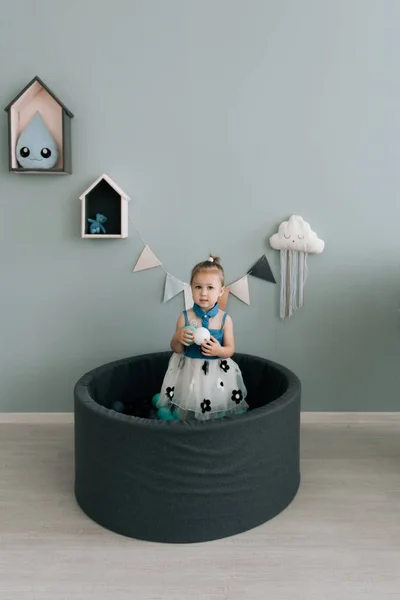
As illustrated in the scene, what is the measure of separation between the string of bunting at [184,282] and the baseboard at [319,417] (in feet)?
2.20

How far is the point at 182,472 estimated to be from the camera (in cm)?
178

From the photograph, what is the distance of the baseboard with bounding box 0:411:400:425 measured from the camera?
275 cm

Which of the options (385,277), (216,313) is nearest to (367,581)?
(216,313)

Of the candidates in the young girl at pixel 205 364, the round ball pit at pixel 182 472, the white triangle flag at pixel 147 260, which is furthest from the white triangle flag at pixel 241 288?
the round ball pit at pixel 182 472

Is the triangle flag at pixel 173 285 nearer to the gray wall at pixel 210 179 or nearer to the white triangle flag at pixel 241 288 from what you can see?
the gray wall at pixel 210 179

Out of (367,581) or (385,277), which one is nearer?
(367,581)

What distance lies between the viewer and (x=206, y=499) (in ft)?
5.90

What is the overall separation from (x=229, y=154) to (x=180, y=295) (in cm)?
68

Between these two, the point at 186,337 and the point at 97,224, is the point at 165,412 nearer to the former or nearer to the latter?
the point at 186,337

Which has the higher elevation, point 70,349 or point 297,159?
point 297,159

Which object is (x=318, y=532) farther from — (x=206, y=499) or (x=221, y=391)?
(x=221, y=391)

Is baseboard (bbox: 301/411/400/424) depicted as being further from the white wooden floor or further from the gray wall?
the white wooden floor

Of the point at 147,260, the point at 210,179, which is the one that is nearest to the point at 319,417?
the point at 147,260

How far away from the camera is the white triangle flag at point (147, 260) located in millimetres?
2646
